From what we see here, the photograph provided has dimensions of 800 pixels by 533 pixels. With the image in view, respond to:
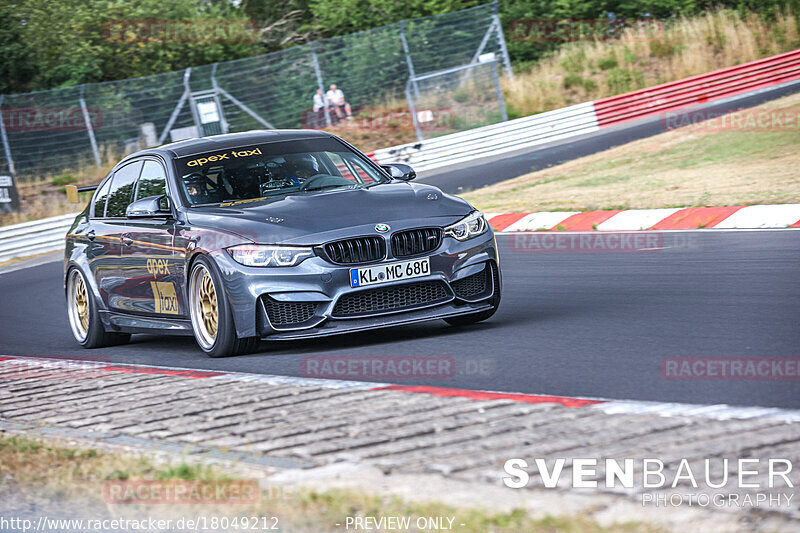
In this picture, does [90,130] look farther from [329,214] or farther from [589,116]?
[329,214]

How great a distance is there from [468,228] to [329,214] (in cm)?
98

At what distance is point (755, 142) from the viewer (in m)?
19.8

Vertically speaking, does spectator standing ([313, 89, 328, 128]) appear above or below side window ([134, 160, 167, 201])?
above

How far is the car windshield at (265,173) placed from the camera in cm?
845

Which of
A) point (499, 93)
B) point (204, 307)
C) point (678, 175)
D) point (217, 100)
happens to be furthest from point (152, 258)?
point (499, 93)

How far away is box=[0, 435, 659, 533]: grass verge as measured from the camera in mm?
3512

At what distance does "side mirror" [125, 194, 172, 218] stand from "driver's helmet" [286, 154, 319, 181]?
3.15ft

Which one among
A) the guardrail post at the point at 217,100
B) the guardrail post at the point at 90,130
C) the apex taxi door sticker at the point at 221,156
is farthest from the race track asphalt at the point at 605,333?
the guardrail post at the point at 217,100

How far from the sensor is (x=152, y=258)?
864 cm

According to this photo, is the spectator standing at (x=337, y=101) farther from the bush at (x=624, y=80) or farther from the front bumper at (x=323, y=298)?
the front bumper at (x=323, y=298)

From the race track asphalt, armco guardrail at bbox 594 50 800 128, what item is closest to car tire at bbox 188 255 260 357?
the race track asphalt

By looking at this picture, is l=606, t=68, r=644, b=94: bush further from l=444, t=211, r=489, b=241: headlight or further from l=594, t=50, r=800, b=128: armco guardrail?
l=444, t=211, r=489, b=241: headlight

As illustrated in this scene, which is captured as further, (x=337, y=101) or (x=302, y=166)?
(x=337, y=101)

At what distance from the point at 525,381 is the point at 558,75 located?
102ft
